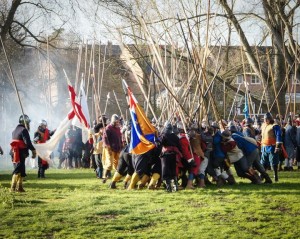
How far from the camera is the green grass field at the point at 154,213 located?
8461 mm

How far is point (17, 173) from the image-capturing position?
13.3 m

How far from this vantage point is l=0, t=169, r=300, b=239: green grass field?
27.8 ft

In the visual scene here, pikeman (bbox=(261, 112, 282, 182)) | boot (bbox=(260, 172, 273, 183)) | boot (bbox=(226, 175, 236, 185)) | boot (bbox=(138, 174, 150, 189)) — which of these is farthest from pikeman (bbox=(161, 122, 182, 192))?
pikeman (bbox=(261, 112, 282, 182))

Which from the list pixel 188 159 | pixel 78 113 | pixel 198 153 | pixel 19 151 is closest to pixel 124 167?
pixel 188 159

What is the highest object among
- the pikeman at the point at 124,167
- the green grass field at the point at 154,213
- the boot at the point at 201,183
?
the pikeman at the point at 124,167

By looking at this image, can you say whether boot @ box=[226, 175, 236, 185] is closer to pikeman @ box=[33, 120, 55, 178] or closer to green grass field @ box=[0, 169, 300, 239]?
green grass field @ box=[0, 169, 300, 239]

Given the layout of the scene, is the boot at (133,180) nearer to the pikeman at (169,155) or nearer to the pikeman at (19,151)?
the pikeman at (169,155)

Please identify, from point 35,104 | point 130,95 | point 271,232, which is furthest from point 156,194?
point 35,104

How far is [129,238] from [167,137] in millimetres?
5120

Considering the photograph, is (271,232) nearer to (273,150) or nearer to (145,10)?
(273,150)

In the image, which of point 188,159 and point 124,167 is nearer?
point 188,159

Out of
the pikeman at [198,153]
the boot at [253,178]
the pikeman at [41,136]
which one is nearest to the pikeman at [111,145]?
the pikeman at [198,153]

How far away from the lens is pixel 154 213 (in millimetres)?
9992

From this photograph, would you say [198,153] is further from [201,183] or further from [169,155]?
[169,155]
